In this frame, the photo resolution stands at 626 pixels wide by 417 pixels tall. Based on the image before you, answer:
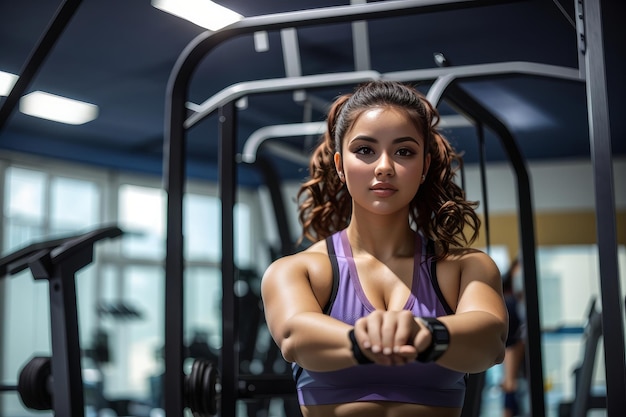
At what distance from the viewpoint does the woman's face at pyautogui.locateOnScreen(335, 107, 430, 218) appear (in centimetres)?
108

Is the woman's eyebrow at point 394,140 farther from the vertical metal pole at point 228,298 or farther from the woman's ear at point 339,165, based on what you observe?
the vertical metal pole at point 228,298

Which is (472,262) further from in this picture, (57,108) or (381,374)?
(57,108)

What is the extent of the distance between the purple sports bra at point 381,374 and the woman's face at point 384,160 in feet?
0.32

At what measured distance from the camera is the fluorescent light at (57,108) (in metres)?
5.29

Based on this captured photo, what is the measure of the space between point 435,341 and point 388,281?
207 mm

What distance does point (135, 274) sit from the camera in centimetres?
745

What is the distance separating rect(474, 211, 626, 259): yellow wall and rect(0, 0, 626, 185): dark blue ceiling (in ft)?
2.99

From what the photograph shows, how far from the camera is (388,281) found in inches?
43.4

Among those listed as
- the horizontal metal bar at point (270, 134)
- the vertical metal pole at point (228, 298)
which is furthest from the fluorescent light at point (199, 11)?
the vertical metal pole at point (228, 298)

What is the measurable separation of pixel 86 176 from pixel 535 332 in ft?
16.9

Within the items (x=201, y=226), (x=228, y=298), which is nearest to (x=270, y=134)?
(x=228, y=298)

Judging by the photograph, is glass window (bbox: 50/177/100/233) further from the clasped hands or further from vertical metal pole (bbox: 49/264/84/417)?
the clasped hands

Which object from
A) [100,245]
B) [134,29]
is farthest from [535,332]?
[100,245]

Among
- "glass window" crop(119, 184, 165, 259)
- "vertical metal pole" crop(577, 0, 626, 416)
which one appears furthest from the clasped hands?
"glass window" crop(119, 184, 165, 259)
